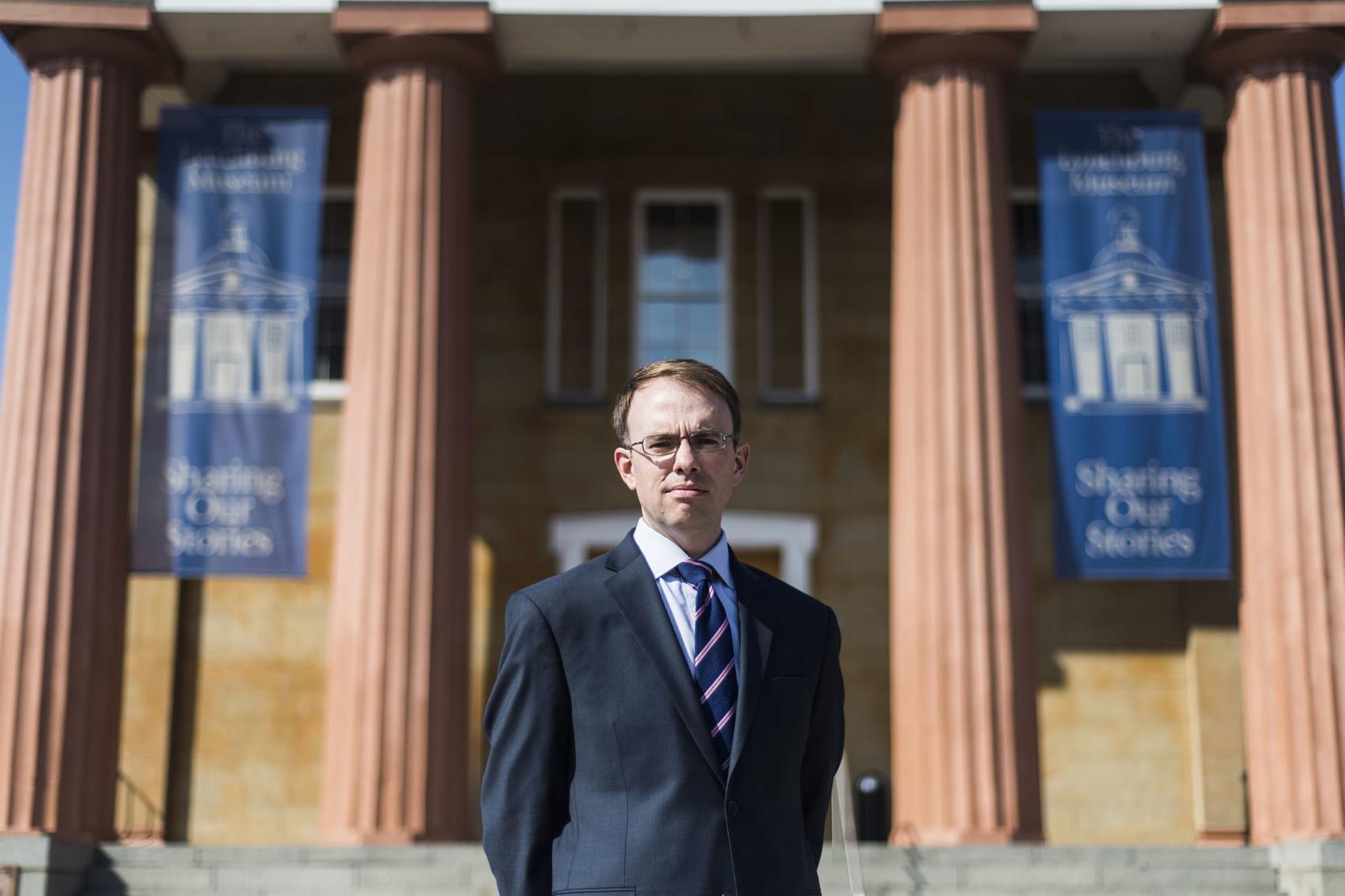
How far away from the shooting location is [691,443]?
3.85 meters

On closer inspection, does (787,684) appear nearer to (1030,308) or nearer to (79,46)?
(79,46)

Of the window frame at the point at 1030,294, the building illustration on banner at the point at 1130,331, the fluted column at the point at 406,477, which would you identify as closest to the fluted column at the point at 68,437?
the fluted column at the point at 406,477

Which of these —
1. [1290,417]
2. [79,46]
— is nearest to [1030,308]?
[1290,417]

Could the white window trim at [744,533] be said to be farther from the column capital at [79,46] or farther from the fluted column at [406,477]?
the column capital at [79,46]

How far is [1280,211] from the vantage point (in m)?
16.3

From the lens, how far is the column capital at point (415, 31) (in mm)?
16562

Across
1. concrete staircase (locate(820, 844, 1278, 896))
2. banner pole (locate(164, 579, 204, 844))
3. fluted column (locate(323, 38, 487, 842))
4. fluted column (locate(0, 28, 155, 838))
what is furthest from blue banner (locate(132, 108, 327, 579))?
concrete staircase (locate(820, 844, 1278, 896))

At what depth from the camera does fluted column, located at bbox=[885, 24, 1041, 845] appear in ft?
49.4

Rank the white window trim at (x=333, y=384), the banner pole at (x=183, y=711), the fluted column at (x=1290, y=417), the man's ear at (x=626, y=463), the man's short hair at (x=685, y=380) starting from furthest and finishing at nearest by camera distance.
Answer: the white window trim at (x=333, y=384), the banner pole at (x=183, y=711), the fluted column at (x=1290, y=417), the man's ear at (x=626, y=463), the man's short hair at (x=685, y=380)

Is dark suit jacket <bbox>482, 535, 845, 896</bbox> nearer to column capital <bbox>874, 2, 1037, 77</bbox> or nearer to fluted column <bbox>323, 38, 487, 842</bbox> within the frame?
fluted column <bbox>323, 38, 487, 842</bbox>

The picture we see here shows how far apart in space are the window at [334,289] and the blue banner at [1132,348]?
8.18 m

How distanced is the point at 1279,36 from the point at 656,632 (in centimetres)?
1449

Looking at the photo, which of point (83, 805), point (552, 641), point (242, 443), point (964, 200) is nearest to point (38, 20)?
point (242, 443)

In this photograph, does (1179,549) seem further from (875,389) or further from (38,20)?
(38,20)
